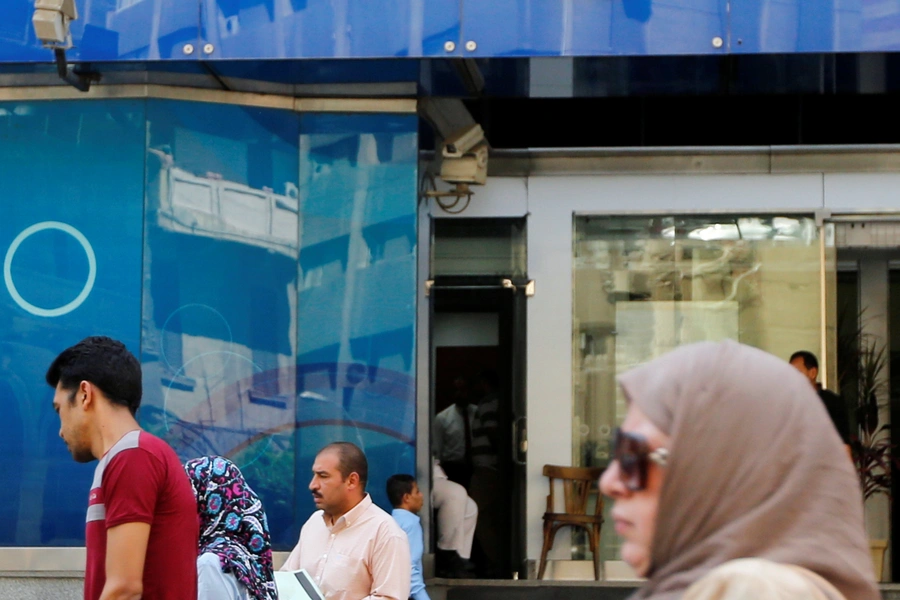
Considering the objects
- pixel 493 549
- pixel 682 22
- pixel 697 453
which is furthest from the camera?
pixel 493 549

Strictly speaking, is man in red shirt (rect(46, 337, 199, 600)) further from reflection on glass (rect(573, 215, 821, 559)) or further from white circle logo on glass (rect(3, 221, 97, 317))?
reflection on glass (rect(573, 215, 821, 559))

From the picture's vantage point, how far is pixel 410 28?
793 centimetres

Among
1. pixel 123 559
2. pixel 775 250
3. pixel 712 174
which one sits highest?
pixel 712 174

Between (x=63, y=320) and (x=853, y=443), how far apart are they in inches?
245

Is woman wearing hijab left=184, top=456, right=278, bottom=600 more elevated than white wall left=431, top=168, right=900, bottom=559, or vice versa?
white wall left=431, top=168, right=900, bottom=559

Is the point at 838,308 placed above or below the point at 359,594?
above

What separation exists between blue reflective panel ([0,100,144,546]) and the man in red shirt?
16.3ft

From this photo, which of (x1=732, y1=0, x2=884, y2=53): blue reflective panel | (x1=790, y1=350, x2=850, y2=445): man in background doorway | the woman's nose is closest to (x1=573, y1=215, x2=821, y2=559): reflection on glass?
(x1=790, y1=350, x2=850, y2=445): man in background doorway

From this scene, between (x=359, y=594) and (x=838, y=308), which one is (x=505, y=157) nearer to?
(x=838, y=308)

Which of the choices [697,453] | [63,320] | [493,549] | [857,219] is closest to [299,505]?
[63,320]

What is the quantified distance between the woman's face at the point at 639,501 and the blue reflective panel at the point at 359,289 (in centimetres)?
716

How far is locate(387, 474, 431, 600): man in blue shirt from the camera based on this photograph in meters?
7.58

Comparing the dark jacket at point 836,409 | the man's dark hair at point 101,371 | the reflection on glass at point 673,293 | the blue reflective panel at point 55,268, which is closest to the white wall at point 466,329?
the reflection on glass at point 673,293

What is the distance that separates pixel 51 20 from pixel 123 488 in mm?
4927
